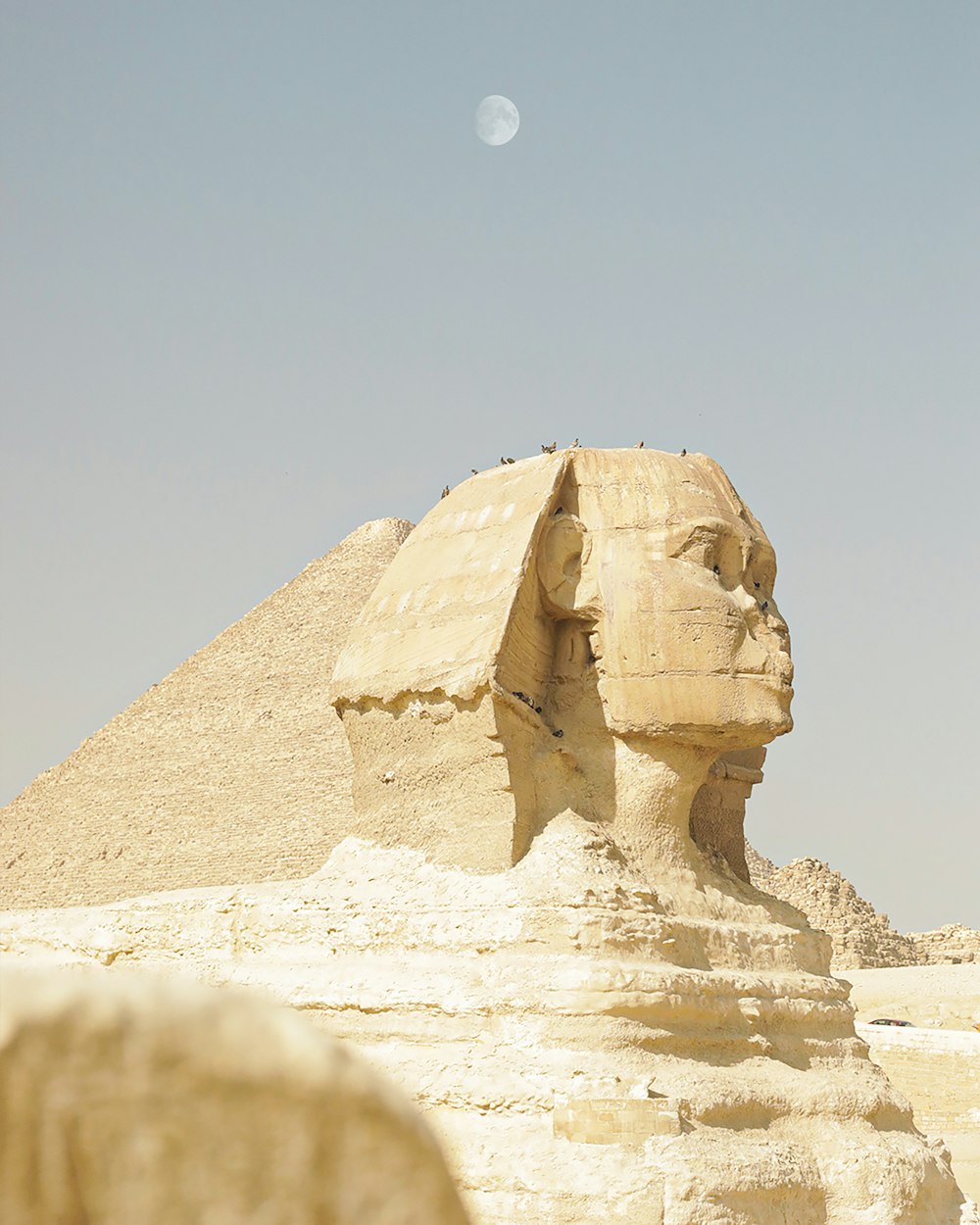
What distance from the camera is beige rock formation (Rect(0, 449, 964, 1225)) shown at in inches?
166

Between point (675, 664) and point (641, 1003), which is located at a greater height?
point (675, 664)

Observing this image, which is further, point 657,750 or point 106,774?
point 106,774

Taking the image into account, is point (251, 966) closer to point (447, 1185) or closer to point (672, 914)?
point (672, 914)

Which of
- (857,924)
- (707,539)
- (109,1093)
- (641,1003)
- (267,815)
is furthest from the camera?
(267,815)

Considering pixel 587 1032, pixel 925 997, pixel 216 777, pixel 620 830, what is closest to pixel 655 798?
pixel 620 830

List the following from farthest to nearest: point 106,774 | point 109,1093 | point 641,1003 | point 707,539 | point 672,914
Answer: point 106,774 < point 707,539 < point 672,914 < point 641,1003 < point 109,1093

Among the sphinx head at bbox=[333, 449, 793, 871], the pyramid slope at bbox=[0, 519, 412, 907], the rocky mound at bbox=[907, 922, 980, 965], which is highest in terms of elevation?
the pyramid slope at bbox=[0, 519, 412, 907]

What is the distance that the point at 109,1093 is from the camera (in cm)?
108

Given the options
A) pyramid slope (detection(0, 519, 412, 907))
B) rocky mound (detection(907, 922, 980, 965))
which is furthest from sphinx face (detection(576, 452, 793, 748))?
pyramid slope (detection(0, 519, 412, 907))

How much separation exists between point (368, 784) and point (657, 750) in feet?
3.17

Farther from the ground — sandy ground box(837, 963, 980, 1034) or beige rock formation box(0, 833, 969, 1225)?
sandy ground box(837, 963, 980, 1034)

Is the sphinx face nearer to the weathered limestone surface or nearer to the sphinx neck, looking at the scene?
the sphinx neck

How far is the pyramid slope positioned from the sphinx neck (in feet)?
256

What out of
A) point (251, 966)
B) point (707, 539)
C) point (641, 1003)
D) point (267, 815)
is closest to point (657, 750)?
point (707, 539)
